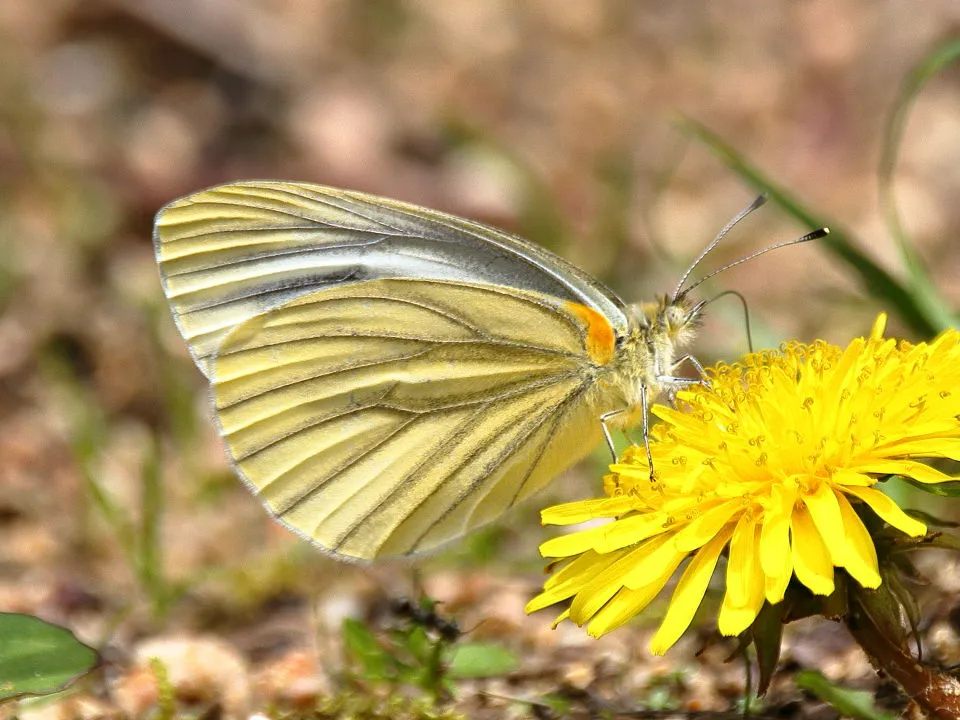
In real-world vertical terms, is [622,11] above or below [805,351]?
above

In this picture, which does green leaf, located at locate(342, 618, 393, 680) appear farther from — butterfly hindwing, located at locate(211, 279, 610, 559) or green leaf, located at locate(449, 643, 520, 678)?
butterfly hindwing, located at locate(211, 279, 610, 559)

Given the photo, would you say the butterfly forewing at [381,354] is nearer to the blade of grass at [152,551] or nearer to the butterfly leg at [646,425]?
the butterfly leg at [646,425]

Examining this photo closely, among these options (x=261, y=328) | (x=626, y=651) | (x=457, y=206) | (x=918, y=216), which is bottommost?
(x=626, y=651)

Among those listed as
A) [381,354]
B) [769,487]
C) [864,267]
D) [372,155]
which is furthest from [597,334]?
[372,155]

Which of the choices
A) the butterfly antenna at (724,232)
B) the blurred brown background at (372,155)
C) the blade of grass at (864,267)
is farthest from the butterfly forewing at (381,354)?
the blurred brown background at (372,155)

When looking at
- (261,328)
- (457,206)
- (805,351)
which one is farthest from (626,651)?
(457,206)

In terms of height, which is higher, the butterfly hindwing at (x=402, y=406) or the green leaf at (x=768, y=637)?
the butterfly hindwing at (x=402, y=406)

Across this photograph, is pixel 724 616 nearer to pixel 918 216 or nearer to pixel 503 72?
pixel 918 216
